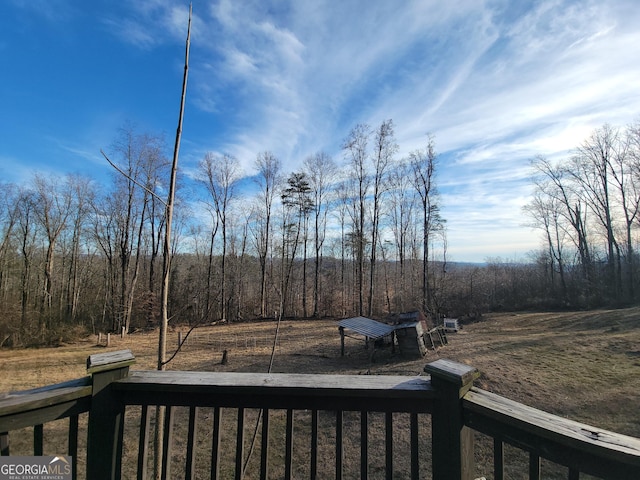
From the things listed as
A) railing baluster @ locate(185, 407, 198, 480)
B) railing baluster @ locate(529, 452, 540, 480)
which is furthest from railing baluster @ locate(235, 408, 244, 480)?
railing baluster @ locate(529, 452, 540, 480)

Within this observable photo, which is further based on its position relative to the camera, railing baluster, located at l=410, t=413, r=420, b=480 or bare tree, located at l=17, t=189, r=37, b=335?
bare tree, located at l=17, t=189, r=37, b=335

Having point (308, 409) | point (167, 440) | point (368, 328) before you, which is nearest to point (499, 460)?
point (308, 409)

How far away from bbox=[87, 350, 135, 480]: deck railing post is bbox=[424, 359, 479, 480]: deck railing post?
1261 millimetres

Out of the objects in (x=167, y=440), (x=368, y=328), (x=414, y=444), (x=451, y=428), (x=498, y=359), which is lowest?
(x=498, y=359)

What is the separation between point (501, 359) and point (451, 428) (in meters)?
8.71

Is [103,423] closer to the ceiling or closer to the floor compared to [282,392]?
closer to the floor

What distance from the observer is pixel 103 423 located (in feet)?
3.91

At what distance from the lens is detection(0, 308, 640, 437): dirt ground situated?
569 centimetres

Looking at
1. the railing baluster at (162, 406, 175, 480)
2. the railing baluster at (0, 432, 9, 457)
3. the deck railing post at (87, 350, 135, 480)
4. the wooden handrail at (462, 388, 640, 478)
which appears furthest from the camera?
the railing baluster at (162, 406, 175, 480)

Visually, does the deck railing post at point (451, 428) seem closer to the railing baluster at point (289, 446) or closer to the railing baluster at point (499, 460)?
the railing baluster at point (499, 460)

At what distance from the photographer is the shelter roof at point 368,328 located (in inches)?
364

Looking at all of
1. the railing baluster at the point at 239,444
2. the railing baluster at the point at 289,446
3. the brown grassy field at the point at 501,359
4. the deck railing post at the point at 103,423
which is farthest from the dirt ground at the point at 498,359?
the deck railing post at the point at 103,423

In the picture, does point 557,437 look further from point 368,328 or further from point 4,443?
point 368,328

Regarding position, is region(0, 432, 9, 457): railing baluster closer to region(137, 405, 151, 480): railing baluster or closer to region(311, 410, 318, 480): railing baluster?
region(137, 405, 151, 480): railing baluster
